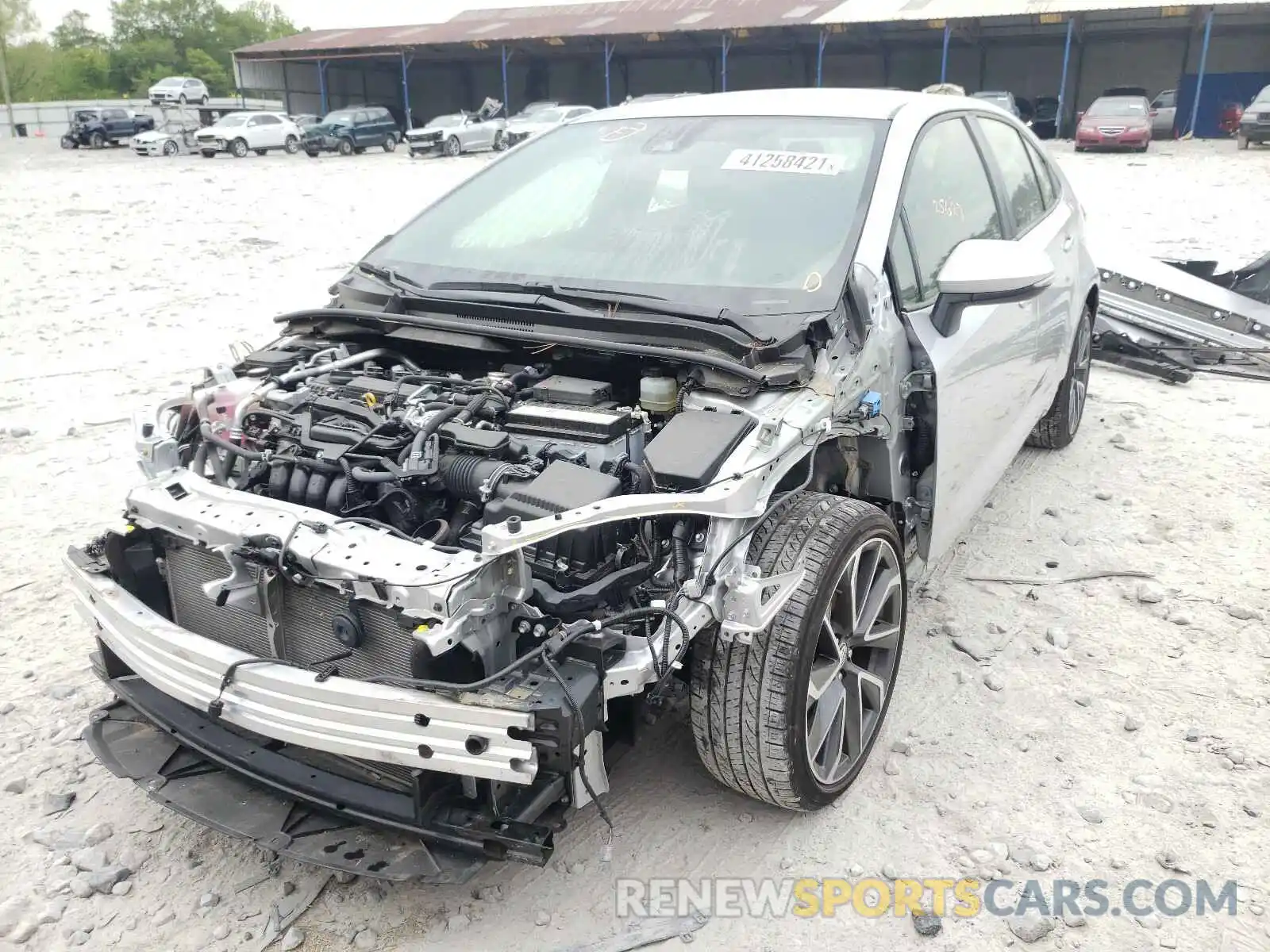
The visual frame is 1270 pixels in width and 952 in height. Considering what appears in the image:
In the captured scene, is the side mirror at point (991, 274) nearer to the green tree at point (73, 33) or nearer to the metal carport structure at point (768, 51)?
the metal carport structure at point (768, 51)

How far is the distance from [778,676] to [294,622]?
124cm

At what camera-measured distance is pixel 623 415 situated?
288 cm

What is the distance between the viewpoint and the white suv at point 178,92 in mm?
37031

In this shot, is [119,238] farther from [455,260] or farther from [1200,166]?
[1200,166]

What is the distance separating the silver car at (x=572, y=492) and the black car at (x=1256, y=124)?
22084mm

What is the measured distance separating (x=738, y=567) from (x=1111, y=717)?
169cm

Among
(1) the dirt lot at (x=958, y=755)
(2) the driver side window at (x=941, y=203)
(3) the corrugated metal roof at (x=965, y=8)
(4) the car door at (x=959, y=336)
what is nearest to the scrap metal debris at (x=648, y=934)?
(1) the dirt lot at (x=958, y=755)

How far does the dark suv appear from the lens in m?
28.1

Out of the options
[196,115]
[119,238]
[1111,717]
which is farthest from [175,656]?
[196,115]

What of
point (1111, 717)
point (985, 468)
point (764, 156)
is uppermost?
point (764, 156)

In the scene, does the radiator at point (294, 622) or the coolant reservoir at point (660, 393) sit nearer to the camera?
the radiator at point (294, 622)

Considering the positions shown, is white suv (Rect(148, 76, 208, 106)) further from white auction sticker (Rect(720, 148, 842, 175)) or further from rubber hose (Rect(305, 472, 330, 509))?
rubber hose (Rect(305, 472, 330, 509))

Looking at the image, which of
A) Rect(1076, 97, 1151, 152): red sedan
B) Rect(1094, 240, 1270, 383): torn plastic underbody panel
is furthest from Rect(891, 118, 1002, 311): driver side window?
Rect(1076, 97, 1151, 152): red sedan

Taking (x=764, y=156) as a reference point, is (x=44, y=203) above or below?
below
